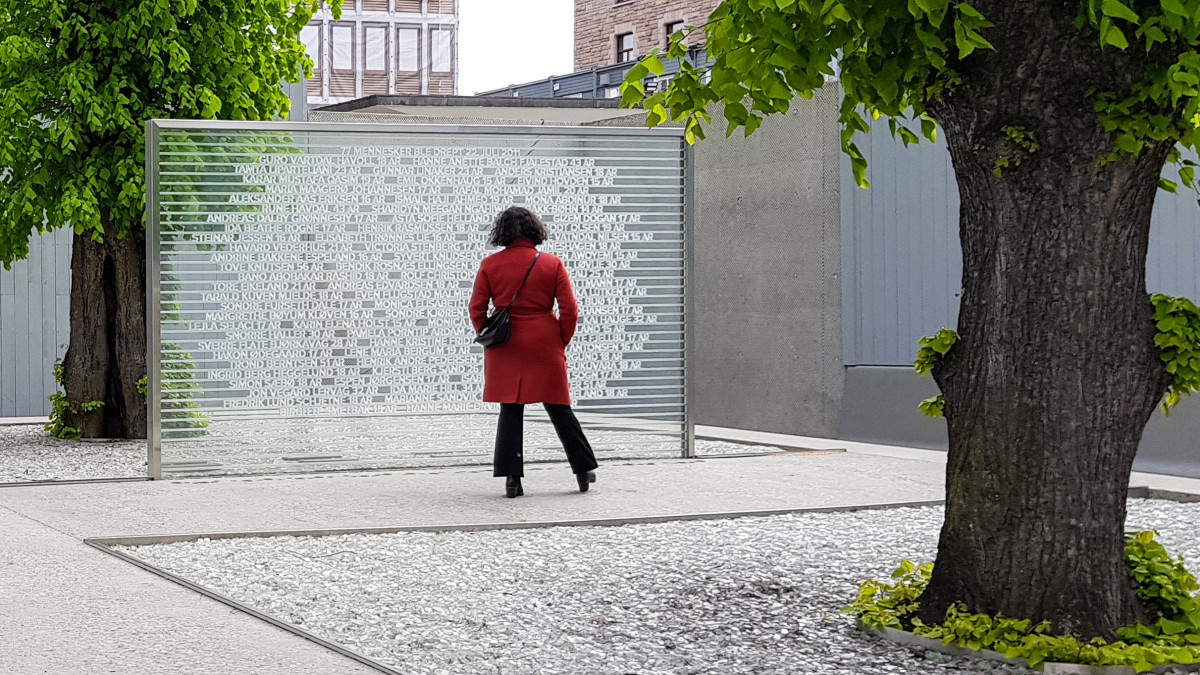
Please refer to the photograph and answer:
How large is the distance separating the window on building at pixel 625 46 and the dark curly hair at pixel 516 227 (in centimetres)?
4805

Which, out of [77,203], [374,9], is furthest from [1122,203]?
[374,9]

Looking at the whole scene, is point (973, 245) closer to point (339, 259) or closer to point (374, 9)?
point (339, 259)

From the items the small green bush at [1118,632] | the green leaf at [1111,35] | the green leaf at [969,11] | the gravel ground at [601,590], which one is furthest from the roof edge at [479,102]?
the green leaf at [1111,35]

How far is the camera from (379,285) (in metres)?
11.7

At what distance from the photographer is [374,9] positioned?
79.6m

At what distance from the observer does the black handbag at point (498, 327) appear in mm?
9578

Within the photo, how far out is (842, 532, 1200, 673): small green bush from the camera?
16.6ft

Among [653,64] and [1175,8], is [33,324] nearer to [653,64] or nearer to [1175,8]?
[653,64]

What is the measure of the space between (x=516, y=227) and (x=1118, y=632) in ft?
17.4

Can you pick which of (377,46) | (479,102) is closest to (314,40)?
(377,46)

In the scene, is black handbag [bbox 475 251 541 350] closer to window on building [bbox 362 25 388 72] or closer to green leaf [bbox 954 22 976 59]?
green leaf [bbox 954 22 976 59]

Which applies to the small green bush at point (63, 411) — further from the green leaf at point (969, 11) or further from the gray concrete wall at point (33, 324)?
the green leaf at point (969, 11)

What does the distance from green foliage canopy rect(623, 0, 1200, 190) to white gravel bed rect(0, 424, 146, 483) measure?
7.14 meters

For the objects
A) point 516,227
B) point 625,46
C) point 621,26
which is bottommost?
point 516,227
